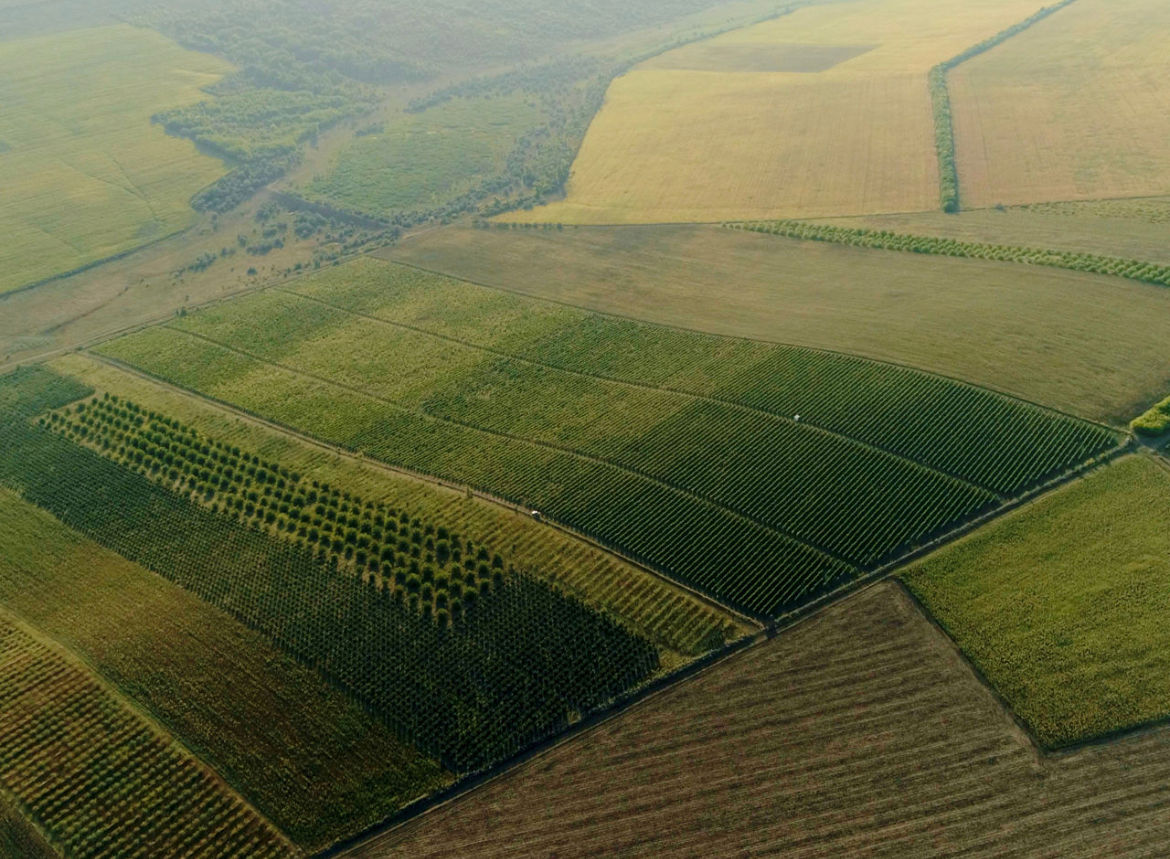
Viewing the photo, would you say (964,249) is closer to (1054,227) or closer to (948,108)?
(1054,227)

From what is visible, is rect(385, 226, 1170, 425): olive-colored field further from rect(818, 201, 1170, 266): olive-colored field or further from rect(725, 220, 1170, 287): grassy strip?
rect(818, 201, 1170, 266): olive-colored field

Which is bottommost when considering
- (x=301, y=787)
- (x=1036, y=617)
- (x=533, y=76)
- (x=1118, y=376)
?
(x=301, y=787)

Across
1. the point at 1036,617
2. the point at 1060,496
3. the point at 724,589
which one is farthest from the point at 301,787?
the point at 1060,496

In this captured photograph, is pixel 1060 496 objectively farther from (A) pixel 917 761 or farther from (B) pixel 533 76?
(B) pixel 533 76

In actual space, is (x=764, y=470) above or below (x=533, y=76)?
below

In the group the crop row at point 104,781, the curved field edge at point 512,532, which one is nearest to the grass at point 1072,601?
the curved field edge at point 512,532

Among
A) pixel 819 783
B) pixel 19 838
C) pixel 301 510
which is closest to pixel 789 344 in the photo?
pixel 819 783

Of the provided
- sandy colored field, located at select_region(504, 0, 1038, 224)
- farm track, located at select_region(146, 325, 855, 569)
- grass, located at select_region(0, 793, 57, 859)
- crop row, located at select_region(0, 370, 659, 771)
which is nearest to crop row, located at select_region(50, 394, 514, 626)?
crop row, located at select_region(0, 370, 659, 771)
